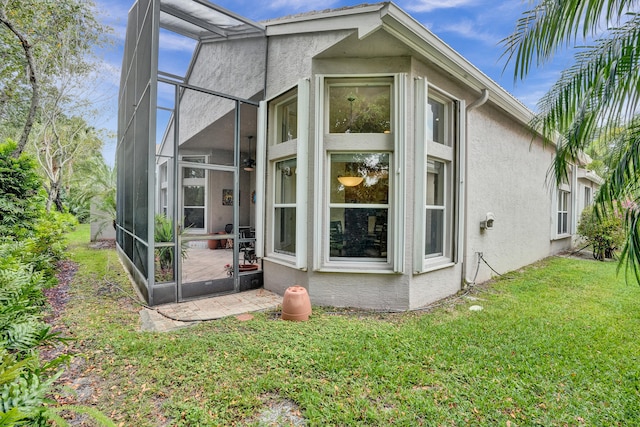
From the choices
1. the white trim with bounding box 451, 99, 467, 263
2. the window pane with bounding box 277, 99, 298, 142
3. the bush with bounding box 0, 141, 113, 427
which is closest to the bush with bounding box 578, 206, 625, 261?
the white trim with bounding box 451, 99, 467, 263

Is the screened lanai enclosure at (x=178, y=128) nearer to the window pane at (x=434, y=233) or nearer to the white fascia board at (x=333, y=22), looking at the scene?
the white fascia board at (x=333, y=22)

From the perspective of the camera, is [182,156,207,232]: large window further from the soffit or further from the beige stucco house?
the soffit

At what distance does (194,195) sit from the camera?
37.0 feet

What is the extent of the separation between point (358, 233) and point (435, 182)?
1.68 m

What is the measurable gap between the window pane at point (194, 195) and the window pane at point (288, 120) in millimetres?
6555

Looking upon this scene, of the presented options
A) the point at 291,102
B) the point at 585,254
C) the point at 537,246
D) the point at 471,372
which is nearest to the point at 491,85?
the point at 291,102

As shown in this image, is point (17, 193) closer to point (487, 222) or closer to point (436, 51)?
point (436, 51)

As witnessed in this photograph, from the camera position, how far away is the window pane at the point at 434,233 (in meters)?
5.30

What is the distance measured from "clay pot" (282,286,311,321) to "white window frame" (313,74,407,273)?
0.61 meters

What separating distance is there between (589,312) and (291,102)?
5.92m

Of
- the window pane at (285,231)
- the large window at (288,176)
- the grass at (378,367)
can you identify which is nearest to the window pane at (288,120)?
the large window at (288,176)

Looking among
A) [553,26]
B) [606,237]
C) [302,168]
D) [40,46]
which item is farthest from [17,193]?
[606,237]

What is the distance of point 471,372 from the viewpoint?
3.08 meters

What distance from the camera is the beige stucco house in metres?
4.83
